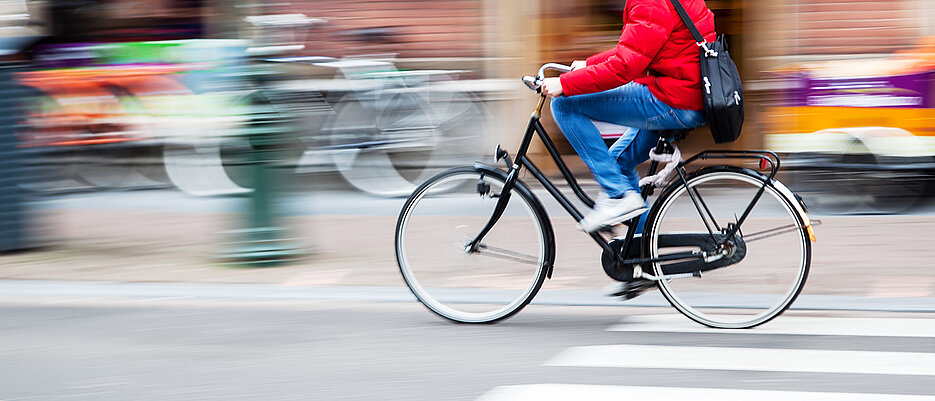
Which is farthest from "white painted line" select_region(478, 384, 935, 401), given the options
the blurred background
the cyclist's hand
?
the blurred background

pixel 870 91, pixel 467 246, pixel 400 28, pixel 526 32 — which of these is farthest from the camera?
pixel 400 28

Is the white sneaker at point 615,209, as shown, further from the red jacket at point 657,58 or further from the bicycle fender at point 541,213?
the red jacket at point 657,58

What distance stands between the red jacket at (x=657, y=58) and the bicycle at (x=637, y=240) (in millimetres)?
213

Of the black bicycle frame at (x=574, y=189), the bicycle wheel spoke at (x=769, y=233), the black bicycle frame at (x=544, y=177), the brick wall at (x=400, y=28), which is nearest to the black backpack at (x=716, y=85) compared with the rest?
the black bicycle frame at (x=574, y=189)

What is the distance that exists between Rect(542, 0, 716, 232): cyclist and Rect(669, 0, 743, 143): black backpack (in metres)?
0.07

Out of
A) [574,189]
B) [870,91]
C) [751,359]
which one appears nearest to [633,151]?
[574,189]

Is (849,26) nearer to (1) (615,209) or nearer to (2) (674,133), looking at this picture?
(2) (674,133)

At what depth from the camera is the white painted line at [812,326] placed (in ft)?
16.6

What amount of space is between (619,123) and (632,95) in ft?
0.51

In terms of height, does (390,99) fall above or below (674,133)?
below

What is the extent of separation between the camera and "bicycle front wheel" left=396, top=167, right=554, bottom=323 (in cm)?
514

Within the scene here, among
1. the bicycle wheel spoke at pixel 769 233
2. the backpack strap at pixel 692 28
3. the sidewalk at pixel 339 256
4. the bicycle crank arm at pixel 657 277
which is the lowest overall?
the sidewalk at pixel 339 256

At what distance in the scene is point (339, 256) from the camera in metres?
7.29

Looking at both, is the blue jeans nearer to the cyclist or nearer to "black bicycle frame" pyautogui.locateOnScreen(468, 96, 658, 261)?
the cyclist
